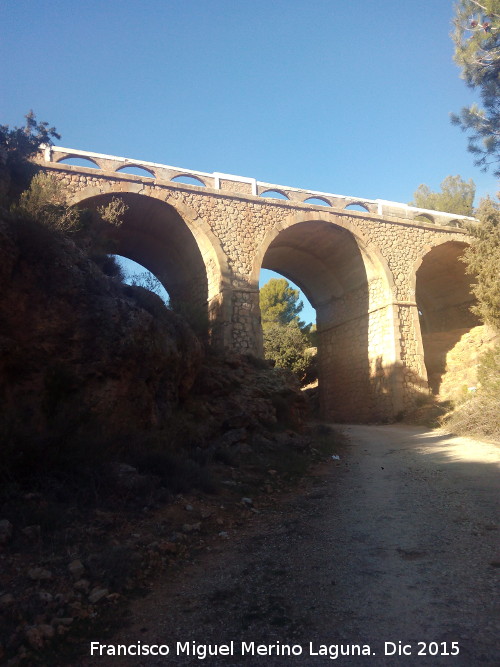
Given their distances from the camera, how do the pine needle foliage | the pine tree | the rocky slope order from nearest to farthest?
the rocky slope < the pine needle foliage < the pine tree

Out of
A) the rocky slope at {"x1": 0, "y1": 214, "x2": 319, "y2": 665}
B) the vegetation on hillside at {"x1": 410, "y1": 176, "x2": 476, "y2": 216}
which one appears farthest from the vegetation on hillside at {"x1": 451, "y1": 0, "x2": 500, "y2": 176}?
the vegetation on hillside at {"x1": 410, "y1": 176, "x2": 476, "y2": 216}

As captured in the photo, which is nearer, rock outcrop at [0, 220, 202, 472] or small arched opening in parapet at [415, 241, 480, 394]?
rock outcrop at [0, 220, 202, 472]

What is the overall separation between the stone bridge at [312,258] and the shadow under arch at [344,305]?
1.7 inches

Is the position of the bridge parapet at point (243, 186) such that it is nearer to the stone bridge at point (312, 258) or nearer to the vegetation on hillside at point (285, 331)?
the stone bridge at point (312, 258)

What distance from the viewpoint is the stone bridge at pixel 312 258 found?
1272 cm

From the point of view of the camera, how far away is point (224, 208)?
1359 cm

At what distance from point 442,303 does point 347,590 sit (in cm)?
2071

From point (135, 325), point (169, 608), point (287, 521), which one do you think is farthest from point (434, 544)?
point (135, 325)

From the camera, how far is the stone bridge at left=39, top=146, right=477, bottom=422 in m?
12.7

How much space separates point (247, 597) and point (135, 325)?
402 cm

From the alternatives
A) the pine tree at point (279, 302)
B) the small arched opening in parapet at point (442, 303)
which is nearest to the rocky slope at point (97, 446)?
the small arched opening in parapet at point (442, 303)

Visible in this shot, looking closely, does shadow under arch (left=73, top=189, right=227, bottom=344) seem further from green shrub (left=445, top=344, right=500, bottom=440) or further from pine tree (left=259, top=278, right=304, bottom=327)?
pine tree (left=259, top=278, right=304, bottom=327)

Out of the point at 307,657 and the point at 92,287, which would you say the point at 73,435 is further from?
the point at 307,657

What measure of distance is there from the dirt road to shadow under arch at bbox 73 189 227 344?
7231mm
